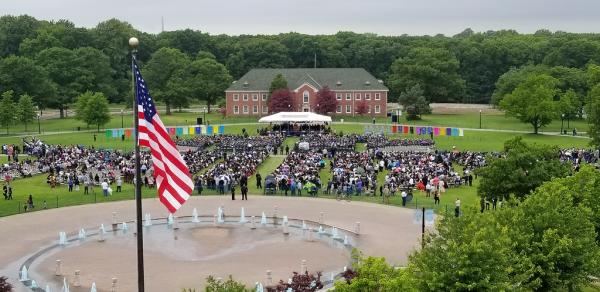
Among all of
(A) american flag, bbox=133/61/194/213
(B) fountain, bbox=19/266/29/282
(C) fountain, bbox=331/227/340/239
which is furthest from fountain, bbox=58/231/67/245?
(A) american flag, bbox=133/61/194/213

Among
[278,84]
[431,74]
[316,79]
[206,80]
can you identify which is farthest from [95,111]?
[431,74]

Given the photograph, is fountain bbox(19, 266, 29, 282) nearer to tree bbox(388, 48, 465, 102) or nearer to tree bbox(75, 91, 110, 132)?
tree bbox(75, 91, 110, 132)

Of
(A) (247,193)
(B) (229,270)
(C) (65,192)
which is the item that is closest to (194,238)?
(B) (229,270)

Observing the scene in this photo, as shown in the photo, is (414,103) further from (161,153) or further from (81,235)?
(161,153)

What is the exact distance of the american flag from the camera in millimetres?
14845

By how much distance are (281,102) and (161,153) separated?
77.8 m

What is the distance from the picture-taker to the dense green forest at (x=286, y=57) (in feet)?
317

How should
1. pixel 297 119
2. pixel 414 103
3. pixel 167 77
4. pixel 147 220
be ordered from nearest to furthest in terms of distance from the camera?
pixel 147 220, pixel 297 119, pixel 414 103, pixel 167 77

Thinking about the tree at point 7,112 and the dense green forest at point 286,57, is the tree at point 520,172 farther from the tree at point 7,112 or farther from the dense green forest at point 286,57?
the dense green forest at point 286,57

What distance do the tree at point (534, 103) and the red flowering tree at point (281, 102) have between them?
29398 millimetres

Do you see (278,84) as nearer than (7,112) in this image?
No

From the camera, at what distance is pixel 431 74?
104 metres

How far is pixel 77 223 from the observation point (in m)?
33.4

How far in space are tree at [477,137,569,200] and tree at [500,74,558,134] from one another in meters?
46.0
